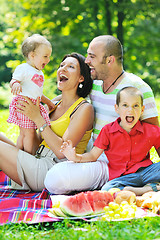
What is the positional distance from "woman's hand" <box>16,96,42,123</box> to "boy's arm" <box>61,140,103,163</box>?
585mm

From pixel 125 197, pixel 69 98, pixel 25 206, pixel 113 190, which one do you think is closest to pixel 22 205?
pixel 25 206

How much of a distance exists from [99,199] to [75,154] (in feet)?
2.40

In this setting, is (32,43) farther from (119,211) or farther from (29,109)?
(119,211)

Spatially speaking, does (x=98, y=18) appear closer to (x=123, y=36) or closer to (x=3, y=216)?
(x=123, y=36)

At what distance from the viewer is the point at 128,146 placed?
4176 millimetres

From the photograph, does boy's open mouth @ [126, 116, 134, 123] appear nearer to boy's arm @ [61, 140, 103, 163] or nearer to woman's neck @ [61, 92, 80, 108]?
boy's arm @ [61, 140, 103, 163]

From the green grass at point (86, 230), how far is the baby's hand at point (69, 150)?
926 mm

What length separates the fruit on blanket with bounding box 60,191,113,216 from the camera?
3.45 meters

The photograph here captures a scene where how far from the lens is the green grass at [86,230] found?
9.48ft

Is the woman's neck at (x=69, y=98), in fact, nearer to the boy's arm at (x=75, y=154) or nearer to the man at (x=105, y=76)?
the man at (x=105, y=76)

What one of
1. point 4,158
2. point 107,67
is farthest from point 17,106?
point 107,67

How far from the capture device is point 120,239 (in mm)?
2809

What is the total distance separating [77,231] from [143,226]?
530 millimetres

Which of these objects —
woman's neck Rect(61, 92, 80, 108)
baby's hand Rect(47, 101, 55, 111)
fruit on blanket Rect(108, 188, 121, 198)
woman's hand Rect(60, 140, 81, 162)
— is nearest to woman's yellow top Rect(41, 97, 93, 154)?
woman's neck Rect(61, 92, 80, 108)
